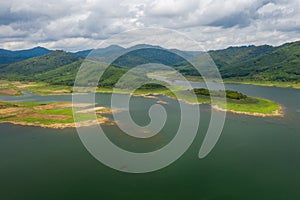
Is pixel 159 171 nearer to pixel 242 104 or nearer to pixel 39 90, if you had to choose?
pixel 242 104

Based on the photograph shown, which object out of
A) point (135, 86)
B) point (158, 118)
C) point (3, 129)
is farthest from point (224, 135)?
point (135, 86)

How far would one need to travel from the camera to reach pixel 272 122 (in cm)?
7181

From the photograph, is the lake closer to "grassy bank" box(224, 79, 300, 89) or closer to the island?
the island

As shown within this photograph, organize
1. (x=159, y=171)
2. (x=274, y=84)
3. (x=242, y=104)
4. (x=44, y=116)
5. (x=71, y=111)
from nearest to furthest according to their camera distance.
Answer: (x=159, y=171) < (x=44, y=116) < (x=71, y=111) < (x=242, y=104) < (x=274, y=84)

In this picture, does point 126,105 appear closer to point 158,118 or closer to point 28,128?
point 158,118

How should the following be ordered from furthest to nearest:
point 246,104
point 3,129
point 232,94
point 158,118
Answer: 1. point 232,94
2. point 246,104
3. point 158,118
4. point 3,129

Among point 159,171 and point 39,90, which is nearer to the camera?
point 159,171

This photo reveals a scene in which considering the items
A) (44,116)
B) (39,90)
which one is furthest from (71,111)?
(39,90)

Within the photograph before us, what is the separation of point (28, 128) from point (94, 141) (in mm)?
22578

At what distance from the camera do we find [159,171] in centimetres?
4169

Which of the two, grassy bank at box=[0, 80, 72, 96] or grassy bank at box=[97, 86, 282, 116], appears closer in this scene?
grassy bank at box=[97, 86, 282, 116]

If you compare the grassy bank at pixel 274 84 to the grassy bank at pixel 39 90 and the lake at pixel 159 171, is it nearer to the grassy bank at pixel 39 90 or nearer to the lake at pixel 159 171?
the lake at pixel 159 171

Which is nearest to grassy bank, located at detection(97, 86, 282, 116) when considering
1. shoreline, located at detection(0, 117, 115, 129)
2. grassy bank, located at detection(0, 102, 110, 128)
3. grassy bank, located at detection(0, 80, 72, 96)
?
grassy bank, located at detection(0, 102, 110, 128)

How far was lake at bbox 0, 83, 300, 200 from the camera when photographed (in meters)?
35.6
